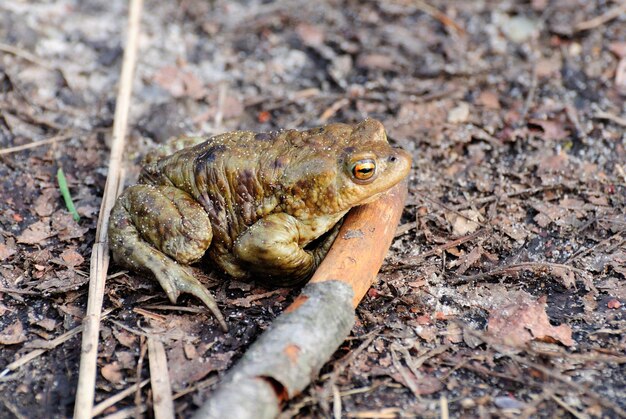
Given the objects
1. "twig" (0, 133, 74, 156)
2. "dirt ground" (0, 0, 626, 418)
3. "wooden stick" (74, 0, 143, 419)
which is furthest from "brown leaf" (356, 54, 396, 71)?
"twig" (0, 133, 74, 156)

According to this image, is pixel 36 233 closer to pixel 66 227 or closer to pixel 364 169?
pixel 66 227

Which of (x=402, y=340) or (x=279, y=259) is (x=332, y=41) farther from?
(x=402, y=340)

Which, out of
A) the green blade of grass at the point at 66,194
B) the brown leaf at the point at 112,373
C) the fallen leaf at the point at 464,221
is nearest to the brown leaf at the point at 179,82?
the green blade of grass at the point at 66,194

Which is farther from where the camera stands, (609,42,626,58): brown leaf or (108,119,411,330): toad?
(609,42,626,58): brown leaf

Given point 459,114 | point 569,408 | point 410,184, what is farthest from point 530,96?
point 569,408

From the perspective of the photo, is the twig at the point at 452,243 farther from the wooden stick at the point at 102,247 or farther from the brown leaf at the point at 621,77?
the brown leaf at the point at 621,77

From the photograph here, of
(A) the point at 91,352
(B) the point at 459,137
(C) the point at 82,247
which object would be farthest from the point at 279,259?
(B) the point at 459,137

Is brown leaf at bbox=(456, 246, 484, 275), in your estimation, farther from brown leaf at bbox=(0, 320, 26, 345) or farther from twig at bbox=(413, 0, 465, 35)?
twig at bbox=(413, 0, 465, 35)
